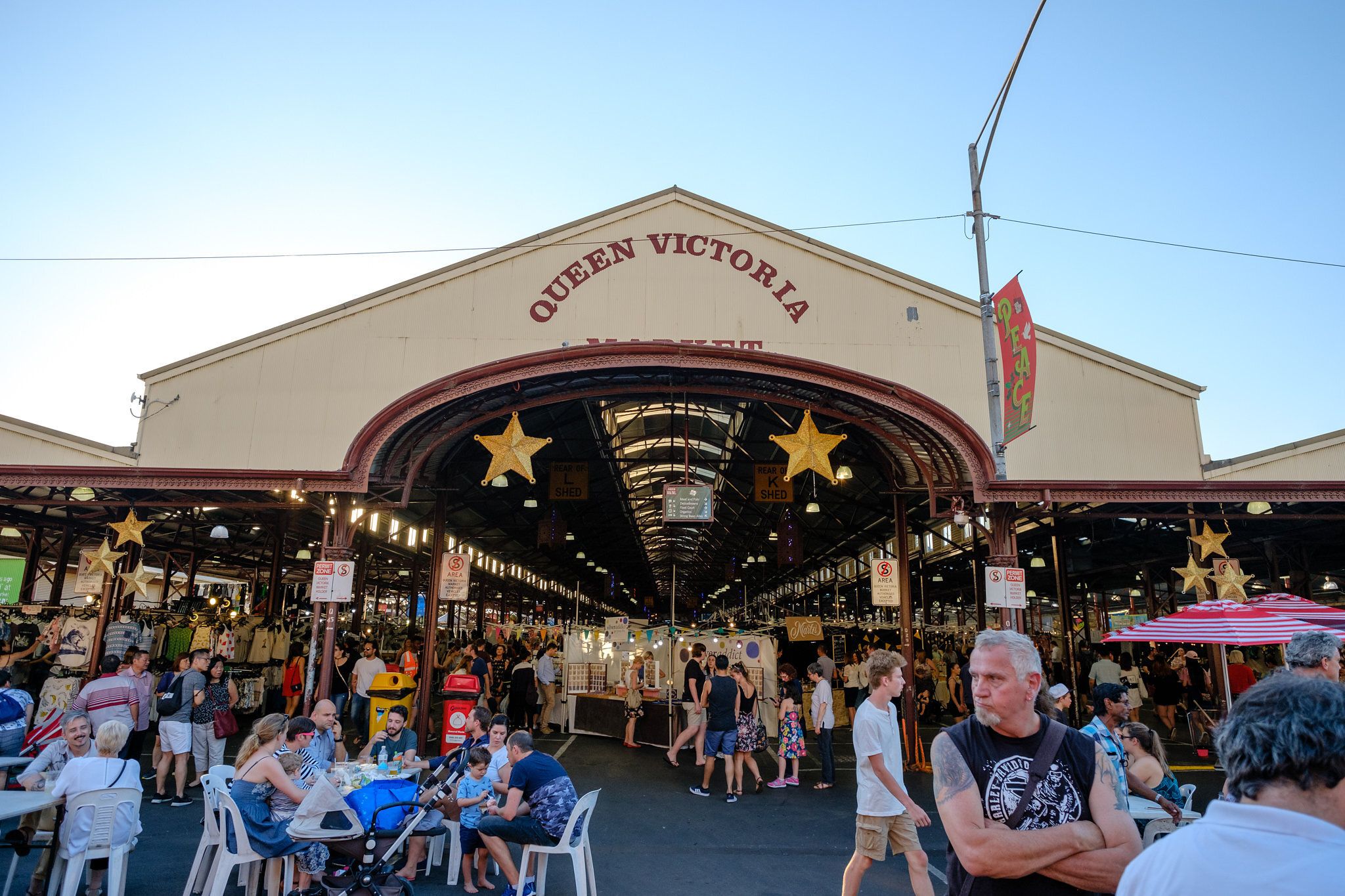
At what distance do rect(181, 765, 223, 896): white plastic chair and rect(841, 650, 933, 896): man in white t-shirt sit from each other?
5.02 m

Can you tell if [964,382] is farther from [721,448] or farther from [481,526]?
[481,526]

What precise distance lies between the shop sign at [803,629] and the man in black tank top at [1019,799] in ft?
64.0

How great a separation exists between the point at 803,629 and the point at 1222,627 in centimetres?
1345

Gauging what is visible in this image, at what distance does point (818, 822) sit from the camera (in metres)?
10.1

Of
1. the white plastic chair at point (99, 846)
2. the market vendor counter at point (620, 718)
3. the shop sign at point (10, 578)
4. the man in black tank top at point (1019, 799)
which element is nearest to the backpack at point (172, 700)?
the white plastic chair at point (99, 846)

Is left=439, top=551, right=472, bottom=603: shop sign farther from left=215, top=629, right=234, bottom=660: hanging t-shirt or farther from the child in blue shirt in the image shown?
the child in blue shirt

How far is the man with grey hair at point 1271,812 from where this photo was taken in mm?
1635

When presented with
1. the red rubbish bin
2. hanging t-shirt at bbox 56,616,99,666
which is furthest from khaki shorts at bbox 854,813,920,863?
hanging t-shirt at bbox 56,616,99,666

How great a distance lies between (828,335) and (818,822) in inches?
277

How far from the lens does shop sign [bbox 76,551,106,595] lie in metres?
13.4

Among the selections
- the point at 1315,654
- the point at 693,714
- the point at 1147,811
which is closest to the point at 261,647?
the point at 693,714

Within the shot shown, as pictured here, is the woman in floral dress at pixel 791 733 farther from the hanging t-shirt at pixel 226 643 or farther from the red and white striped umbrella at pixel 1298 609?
the hanging t-shirt at pixel 226 643

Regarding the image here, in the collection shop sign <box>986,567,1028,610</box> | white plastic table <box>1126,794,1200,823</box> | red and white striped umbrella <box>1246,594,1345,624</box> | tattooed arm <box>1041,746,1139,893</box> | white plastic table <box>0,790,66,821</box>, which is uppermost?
shop sign <box>986,567,1028,610</box>

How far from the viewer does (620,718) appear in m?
18.3
